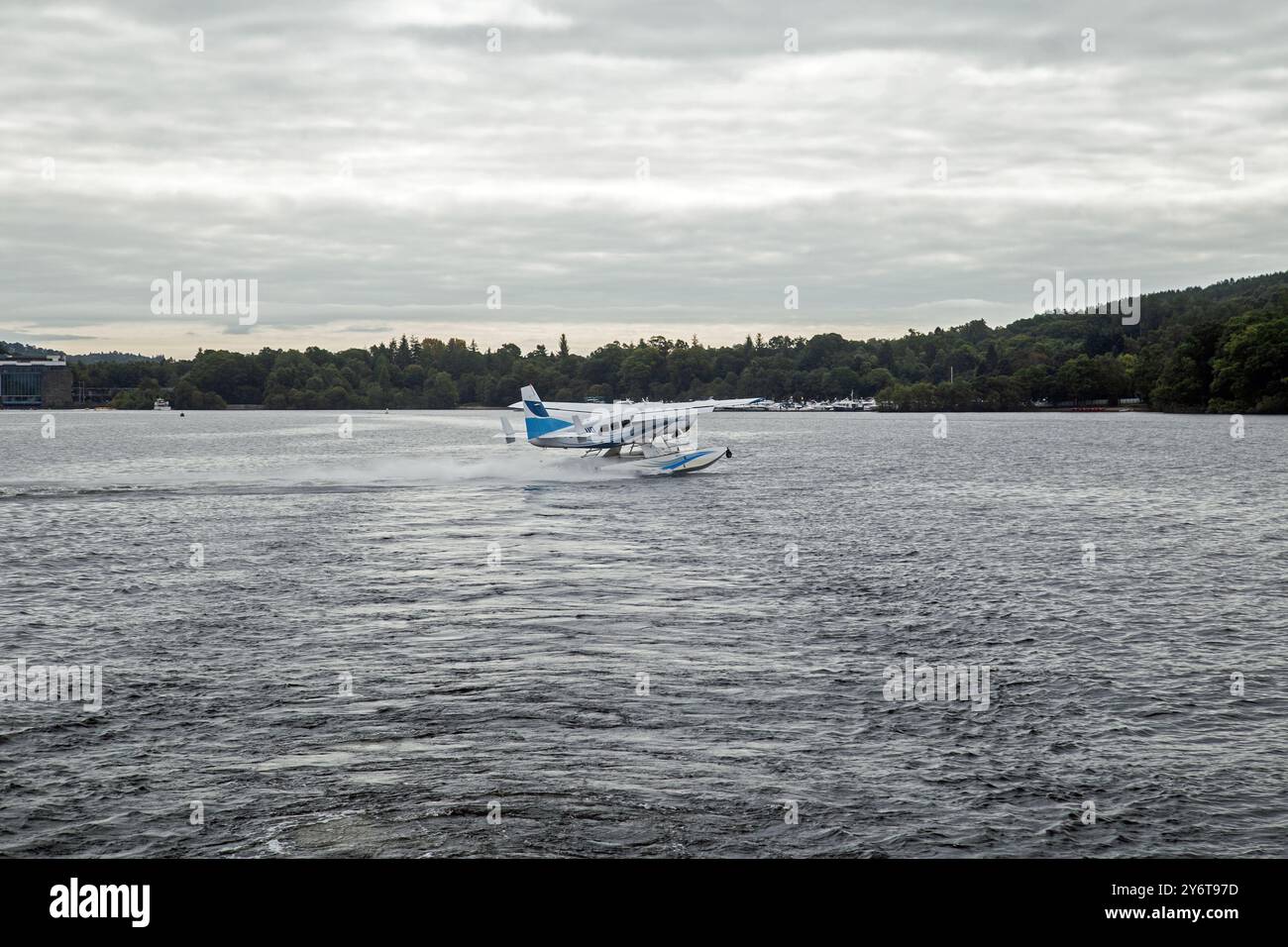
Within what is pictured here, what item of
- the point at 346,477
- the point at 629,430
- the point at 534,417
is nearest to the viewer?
the point at 346,477

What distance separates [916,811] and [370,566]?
69.8ft

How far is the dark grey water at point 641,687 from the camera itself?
452 inches

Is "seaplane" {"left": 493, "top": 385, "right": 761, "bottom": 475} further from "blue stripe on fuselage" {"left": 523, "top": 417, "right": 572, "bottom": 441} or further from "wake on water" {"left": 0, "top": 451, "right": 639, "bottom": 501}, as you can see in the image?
"wake on water" {"left": 0, "top": 451, "right": 639, "bottom": 501}

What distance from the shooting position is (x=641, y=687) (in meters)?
16.7

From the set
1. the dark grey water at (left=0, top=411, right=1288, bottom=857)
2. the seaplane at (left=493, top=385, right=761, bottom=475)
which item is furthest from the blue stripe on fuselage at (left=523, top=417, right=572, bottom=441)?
the dark grey water at (left=0, top=411, right=1288, bottom=857)

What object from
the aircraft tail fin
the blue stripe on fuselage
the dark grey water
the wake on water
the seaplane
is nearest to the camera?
the dark grey water

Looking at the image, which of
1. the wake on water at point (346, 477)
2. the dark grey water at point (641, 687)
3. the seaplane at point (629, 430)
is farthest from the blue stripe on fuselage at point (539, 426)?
the dark grey water at point (641, 687)

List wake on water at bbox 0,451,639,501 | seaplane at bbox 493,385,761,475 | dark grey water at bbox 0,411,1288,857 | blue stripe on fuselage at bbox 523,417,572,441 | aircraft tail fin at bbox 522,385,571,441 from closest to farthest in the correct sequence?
dark grey water at bbox 0,411,1288,857 < wake on water at bbox 0,451,639,501 < seaplane at bbox 493,385,761,475 < aircraft tail fin at bbox 522,385,571,441 < blue stripe on fuselage at bbox 523,417,572,441

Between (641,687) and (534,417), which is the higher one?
(534,417)

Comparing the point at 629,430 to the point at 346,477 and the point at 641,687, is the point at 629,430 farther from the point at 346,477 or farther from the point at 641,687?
the point at 641,687

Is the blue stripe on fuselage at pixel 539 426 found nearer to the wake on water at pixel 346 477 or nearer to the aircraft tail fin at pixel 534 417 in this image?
the aircraft tail fin at pixel 534 417

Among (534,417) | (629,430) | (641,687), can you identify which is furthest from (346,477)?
(641,687)

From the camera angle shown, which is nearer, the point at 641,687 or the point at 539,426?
the point at 641,687

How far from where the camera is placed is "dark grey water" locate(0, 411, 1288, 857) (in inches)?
452
